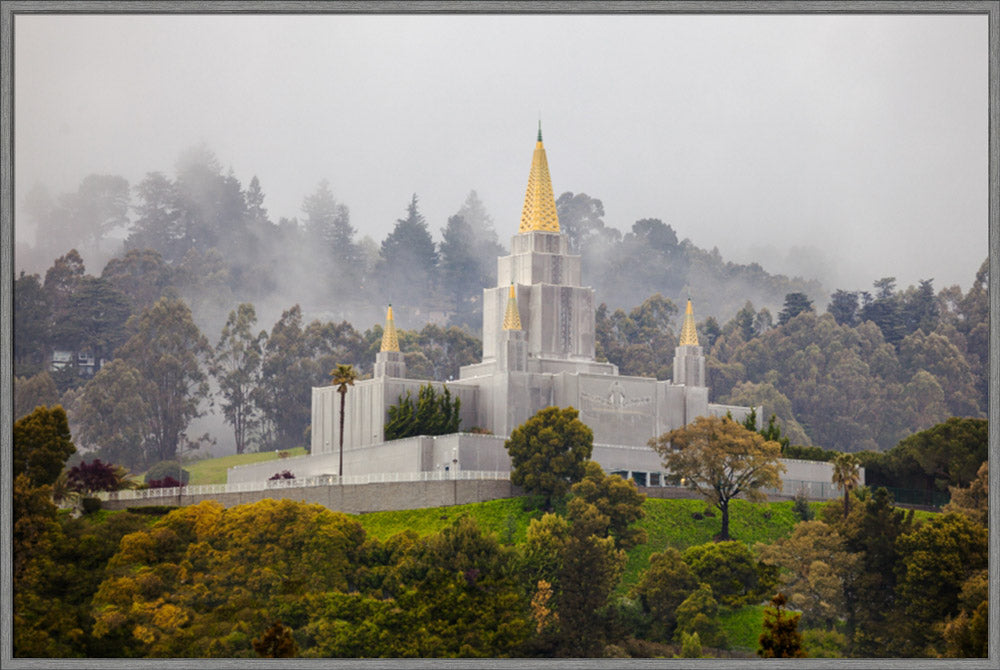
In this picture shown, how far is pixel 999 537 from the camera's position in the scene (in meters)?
41.5

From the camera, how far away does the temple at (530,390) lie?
2689 inches

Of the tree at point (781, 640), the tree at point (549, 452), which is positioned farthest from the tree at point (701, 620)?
the tree at point (549, 452)

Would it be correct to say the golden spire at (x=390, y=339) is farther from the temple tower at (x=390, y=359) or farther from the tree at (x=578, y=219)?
the tree at (x=578, y=219)

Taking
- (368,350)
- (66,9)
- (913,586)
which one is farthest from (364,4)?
(368,350)

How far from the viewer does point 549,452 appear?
61.9 metres

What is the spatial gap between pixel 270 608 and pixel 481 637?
23.3ft

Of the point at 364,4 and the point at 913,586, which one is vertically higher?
the point at 364,4

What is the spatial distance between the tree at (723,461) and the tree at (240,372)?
53.6 m

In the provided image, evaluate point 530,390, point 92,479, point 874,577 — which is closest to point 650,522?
point 874,577

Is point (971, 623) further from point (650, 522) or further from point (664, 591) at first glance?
point (650, 522)

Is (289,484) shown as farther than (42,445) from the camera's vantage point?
Yes

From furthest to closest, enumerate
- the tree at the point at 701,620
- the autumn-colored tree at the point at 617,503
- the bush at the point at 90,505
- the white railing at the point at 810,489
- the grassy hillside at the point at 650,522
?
the white railing at the point at 810,489 → the bush at the point at 90,505 → the grassy hillside at the point at 650,522 → the autumn-colored tree at the point at 617,503 → the tree at the point at 701,620

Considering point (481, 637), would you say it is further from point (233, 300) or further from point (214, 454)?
point (233, 300)

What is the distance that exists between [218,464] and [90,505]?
134ft
